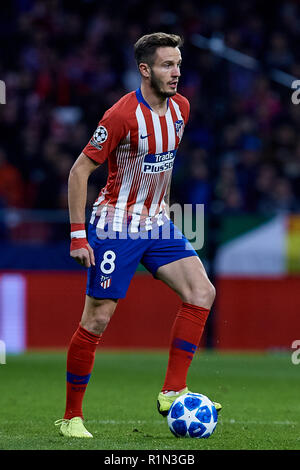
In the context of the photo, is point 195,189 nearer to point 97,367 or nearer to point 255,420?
point 97,367

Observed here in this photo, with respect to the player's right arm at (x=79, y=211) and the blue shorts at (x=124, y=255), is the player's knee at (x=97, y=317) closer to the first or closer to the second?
the blue shorts at (x=124, y=255)

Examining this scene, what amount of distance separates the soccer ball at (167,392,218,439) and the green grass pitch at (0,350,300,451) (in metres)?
0.07

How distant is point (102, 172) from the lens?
12664mm

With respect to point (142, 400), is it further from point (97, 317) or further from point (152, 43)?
point (152, 43)

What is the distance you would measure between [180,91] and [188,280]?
27.7ft

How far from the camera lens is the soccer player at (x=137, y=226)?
18.4 ft

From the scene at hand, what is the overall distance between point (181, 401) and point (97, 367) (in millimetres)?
4752

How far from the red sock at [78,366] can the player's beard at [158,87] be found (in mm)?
1422

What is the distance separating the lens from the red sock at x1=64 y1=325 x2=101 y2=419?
563 cm

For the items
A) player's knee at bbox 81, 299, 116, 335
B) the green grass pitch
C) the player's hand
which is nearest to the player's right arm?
the player's hand

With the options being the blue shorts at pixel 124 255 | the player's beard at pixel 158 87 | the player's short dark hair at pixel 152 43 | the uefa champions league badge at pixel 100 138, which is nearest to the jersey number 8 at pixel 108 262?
the blue shorts at pixel 124 255

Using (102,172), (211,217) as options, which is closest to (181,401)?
(211,217)

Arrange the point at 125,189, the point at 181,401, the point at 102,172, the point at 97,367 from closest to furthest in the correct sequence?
1. the point at 181,401
2. the point at 125,189
3. the point at 97,367
4. the point at 102,172

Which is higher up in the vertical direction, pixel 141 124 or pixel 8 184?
pixel 141 124
